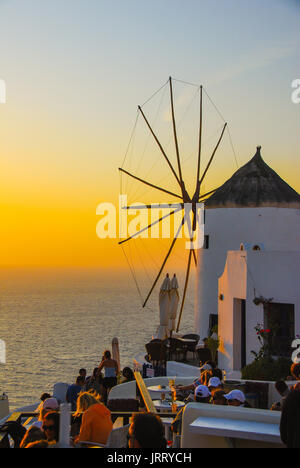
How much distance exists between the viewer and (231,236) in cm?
2092

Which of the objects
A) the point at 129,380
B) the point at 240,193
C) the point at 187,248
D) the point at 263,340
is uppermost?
the point at 240,193

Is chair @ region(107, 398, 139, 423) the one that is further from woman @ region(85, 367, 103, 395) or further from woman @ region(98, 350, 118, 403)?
woman @ region(98, 350, 118, 403)

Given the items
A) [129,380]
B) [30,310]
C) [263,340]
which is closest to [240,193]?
[263,340]

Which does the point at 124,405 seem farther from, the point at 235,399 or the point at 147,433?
the point at 147,433

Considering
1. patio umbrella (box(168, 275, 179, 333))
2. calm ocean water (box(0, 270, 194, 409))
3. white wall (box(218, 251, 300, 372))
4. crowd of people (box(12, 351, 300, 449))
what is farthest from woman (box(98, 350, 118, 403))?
calm ocean water (box(0, 270, 194, 409))

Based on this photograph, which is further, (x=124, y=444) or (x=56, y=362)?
(x=56, y=362)

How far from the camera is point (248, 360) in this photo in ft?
48.7

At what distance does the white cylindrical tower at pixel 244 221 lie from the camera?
20234 mm

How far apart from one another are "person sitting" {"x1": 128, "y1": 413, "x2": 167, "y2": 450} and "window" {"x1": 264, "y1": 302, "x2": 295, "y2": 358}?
35.0 feet

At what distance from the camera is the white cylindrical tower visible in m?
20.2

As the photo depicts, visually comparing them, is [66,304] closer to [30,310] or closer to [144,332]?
[30,310]

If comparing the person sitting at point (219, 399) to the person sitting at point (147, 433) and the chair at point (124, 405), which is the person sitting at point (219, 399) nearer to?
the chair at point (124, 405)

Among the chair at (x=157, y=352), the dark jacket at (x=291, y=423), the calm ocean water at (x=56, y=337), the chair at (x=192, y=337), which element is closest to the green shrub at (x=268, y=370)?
the chair at (x=157, y=352)
